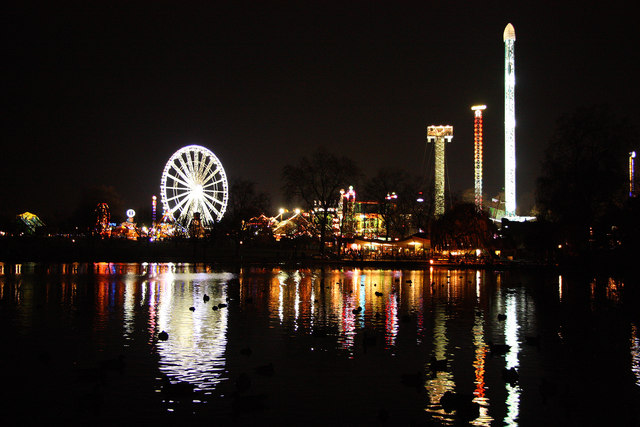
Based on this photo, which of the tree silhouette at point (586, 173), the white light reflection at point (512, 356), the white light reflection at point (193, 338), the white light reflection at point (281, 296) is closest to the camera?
the white light reflection at point (512, 356)

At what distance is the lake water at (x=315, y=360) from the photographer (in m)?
12.0

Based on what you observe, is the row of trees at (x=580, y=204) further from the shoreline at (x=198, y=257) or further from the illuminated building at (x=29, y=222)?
the illuminated building at (x=29, y=222)

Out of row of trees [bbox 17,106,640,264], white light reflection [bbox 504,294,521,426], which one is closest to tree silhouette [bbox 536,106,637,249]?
row of trees [bbox 17,106,640,264]

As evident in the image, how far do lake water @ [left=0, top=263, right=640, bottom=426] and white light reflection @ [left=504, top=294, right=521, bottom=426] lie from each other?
4cm

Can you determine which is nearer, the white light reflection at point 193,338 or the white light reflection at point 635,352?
the white light reflection at point 193,338

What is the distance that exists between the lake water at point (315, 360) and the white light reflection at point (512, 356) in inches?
1.6

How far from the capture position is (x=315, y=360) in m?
16.3

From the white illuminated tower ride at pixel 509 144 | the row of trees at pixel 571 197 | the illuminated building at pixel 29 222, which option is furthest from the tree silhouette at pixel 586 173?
the illuminated building at pixel 29 222

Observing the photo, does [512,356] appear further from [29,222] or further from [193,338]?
[29,222]

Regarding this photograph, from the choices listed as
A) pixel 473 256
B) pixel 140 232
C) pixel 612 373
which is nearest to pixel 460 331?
pixel 612 373

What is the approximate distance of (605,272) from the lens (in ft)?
137

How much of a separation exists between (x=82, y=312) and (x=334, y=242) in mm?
67674

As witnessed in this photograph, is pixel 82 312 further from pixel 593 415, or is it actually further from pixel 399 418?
pixel 593 415

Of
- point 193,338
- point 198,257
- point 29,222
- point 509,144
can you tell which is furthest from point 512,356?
point 29,222
